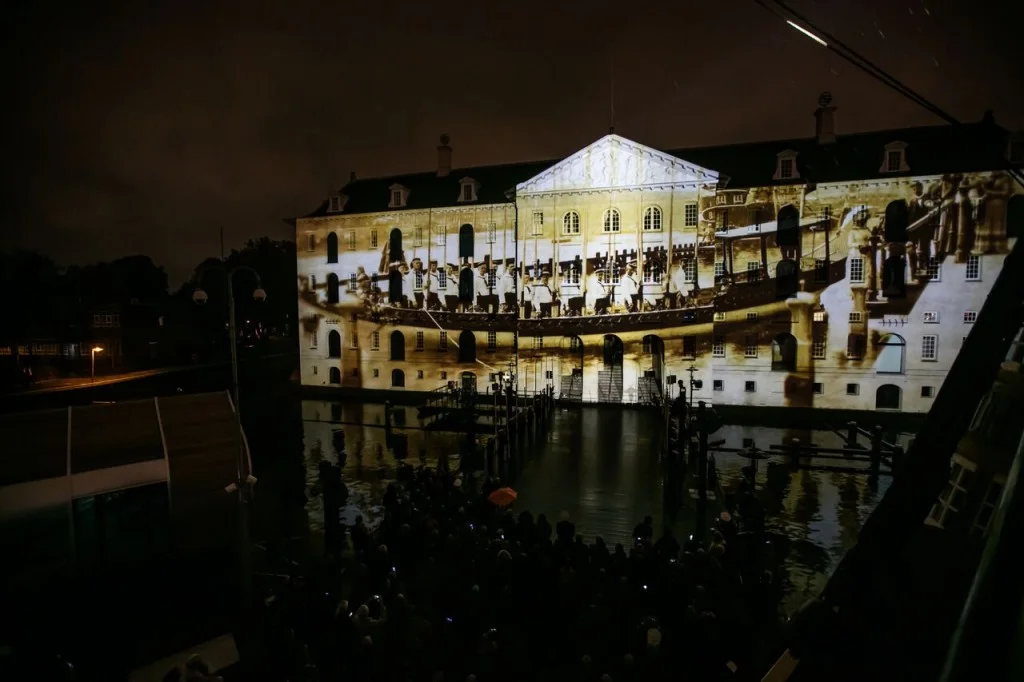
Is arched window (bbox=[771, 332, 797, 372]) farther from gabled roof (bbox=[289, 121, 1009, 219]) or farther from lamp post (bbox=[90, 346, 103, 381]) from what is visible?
lamp post (bbox=[90, 346, 103, 381])

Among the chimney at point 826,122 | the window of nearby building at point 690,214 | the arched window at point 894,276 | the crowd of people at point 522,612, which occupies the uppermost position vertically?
the chimney at point 826,122

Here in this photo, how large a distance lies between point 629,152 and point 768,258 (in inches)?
419

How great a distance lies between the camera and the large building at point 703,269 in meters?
28.9

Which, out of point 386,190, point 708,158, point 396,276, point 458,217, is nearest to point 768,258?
point 708,158

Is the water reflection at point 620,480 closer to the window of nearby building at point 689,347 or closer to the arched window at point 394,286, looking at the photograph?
the window of nearby building at point 689,347

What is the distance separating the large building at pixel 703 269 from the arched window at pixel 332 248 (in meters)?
1.07

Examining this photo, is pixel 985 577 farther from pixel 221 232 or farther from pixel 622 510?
pixel 221 232

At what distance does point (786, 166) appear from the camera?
31.4m

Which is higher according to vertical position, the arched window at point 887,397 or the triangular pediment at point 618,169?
the triangular pediment at point 618,169

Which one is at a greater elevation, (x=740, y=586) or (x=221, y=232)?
(x=221, y=232)

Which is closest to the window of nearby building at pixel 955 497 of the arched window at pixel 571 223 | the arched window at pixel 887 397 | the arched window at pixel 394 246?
the arched window at pixel 887 397

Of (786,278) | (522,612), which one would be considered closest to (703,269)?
(786,278)

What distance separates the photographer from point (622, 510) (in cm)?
1628

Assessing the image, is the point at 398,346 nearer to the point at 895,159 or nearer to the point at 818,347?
the point at 818,347
